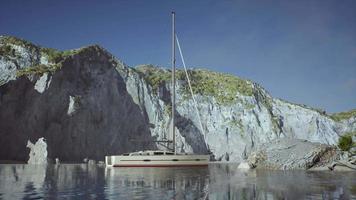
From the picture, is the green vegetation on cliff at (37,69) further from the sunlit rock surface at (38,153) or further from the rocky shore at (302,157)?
the rocky shore at (302,157)

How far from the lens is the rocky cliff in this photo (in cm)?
10594

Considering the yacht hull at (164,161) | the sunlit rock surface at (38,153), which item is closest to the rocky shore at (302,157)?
the yacht hull at (164,161)

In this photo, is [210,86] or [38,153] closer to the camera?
[38,153]

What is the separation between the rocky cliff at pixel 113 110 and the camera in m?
106

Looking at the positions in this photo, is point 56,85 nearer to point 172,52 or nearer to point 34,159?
point 34,159

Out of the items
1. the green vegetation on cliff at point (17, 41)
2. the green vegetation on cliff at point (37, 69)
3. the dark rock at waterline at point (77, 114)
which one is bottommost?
the dark rock at waterline at point (77, 114)

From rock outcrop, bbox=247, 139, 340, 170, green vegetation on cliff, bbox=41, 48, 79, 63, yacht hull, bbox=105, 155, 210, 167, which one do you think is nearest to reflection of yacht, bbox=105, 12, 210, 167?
yacht hull, bbox=105, 155, 210, 167

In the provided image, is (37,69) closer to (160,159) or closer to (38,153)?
(38,153)

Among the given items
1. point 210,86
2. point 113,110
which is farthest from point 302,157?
point 210,86

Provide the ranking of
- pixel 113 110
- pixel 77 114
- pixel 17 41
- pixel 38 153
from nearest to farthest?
pixel 38 153 → pixel 77 114 → pixel 17 41 → pixel 113 110

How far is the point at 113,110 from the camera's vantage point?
431 ft

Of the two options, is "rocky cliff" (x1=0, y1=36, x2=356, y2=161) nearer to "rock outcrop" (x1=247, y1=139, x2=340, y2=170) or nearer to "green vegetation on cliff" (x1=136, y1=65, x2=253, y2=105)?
"green vegetation on cliff" (x1=136, y1=65, x2=253, y2=105)

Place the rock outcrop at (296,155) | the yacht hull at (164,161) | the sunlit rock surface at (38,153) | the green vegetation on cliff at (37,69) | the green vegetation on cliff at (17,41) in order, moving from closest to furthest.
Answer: the rock outcrop at (296,155) → the yacht hull at (164,161) → the sunlit rock surface at (38,153) → the green vegetation on cliff at (37,69) → the green vegetation on cliff at (17,41)

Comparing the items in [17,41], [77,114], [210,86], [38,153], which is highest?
[17,41]
